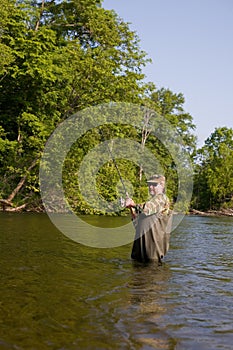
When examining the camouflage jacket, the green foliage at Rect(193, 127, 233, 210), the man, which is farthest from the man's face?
the green foliage at Rect(193, 127, 233, 210)

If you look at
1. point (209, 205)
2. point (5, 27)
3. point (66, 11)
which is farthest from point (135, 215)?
point (209, 205)

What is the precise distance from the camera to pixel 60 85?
120 feet

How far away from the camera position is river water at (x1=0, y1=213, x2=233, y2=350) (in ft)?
17.6

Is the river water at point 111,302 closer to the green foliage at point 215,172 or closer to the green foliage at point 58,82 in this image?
the green foliage at point 58,82

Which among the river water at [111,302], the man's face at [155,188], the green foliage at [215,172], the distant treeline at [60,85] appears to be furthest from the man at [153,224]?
the green foliage at [215,172]

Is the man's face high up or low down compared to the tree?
down

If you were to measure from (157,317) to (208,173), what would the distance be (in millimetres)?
72038

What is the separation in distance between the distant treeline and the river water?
22.4 m

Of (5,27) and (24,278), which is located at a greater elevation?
(5,27)

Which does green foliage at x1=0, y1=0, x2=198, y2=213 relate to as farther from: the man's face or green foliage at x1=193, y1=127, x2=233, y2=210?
green foliage at x1=193, y1=127, x2=233, y2=210

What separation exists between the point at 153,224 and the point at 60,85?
27230 millimetres

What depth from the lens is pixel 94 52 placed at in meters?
37.7

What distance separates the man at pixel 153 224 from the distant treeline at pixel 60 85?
844 inches

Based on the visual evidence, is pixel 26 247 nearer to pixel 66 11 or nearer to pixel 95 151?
pixel 95 151
